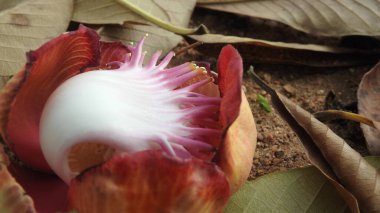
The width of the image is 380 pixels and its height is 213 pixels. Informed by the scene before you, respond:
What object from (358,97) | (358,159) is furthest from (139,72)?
(358,97)

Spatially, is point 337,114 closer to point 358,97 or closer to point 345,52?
point 358,97

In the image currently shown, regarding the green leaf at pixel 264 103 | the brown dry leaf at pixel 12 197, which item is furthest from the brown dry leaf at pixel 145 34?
the brown dry leaf at pixel 12 197

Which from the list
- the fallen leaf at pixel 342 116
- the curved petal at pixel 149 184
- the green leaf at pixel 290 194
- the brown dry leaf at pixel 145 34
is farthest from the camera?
the brown dry leaf at pixel 145 34

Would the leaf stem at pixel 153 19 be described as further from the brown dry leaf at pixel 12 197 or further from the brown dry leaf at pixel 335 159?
the brown dry leaf at pixel 12 197

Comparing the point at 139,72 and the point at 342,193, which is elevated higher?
the point at 139,72

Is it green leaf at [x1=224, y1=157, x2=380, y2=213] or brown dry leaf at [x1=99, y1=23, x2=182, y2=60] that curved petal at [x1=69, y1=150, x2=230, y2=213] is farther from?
brown dry leaf at [x1=99, y1=23, x2=182, y2=60]

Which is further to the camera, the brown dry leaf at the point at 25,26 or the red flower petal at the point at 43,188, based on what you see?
the brown dry leaf at the point at 25,26

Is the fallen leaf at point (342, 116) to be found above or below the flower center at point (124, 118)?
below

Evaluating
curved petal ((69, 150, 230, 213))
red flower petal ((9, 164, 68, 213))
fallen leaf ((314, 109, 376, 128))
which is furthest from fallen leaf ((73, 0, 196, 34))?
curved petal ((69, 150, 230, 213))
